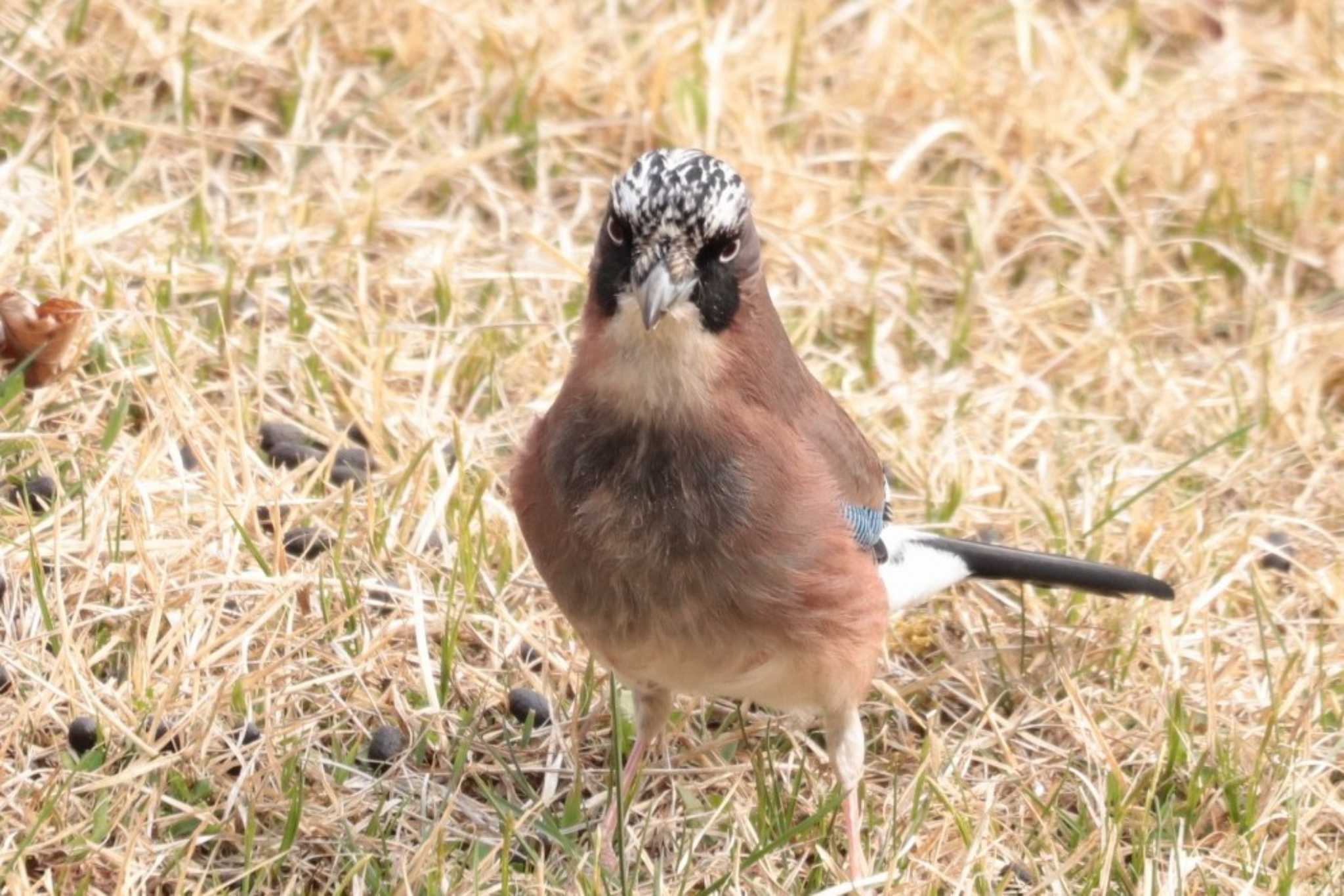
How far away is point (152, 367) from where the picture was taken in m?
5.21

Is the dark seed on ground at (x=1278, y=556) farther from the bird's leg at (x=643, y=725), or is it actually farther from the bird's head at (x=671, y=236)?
the bird's head at (x=671, y=236)

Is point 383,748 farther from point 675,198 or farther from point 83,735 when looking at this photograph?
point 675,198

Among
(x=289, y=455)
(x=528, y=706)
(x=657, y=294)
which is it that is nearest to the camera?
(x=657, y=294)

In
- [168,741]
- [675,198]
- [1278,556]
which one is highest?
[675,198]

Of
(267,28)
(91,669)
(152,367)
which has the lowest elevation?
(91,669)

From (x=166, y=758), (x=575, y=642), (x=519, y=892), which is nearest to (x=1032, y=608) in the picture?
(x=575, y=642)

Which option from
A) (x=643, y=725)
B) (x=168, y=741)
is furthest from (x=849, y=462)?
(x=168, y=741)

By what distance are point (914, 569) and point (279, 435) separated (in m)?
1.75

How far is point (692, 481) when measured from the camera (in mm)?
3877

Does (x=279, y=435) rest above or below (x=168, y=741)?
above

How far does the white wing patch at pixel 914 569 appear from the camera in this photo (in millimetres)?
4602

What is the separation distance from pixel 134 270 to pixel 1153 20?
14.4ft

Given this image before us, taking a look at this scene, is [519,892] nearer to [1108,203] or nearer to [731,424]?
[731,424]

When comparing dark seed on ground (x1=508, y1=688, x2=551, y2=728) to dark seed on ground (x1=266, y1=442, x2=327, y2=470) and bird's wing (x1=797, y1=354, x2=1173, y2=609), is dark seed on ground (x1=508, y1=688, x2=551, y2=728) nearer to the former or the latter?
bird's wing (x1=797, y1=354, x2=1173, y2=609)
